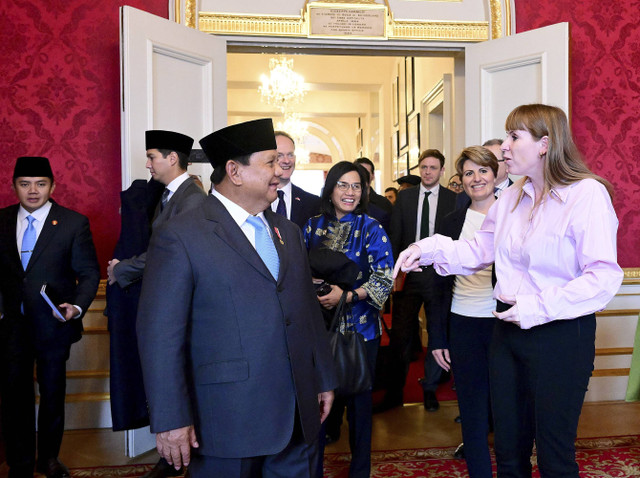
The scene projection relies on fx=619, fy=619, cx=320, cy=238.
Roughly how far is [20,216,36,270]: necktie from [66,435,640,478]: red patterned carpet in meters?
1.18

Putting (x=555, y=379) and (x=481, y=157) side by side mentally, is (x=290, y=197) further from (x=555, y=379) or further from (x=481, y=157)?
(x=555, y=379)

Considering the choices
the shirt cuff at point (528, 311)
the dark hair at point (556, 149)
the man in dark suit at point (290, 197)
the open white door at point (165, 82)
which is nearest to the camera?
the shirt cuff at point (528, 311)

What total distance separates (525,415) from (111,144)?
3.35 metres

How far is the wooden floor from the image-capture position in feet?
11.9

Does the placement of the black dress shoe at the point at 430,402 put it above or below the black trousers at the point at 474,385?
below

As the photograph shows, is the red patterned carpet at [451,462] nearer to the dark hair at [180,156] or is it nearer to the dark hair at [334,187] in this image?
the dark hair at [334,187]

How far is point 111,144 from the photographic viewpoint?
14.0ft

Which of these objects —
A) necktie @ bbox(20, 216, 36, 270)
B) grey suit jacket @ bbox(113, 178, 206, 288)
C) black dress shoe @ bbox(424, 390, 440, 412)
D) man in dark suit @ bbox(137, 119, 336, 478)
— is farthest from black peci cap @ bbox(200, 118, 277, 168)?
black dress shoe @ bbox(424, 390, 440, 412)

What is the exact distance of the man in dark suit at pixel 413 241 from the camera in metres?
4.39

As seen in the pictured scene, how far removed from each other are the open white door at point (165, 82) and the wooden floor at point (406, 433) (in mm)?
1599

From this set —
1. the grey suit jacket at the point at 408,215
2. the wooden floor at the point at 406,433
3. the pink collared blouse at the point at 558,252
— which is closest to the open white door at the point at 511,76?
the grey suit jacket at the point at 408,215

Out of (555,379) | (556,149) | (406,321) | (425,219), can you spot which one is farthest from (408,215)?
(555,379)

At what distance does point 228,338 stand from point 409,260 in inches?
28.3

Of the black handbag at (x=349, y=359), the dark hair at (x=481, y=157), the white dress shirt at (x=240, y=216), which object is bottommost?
the black handbag at (x=349, y=359)
